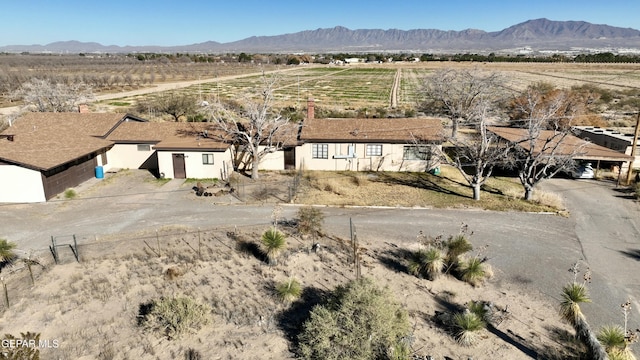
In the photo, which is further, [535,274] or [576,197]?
[576,197]

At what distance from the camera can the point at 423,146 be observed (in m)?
30.0

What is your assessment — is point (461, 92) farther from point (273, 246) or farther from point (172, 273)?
point (172, 273)

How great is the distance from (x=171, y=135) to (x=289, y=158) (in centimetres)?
881

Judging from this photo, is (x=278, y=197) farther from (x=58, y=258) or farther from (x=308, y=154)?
(x=58, y=258)

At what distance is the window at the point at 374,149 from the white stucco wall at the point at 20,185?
67.5ft

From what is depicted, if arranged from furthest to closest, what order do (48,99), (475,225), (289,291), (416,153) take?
(48,99) < (416,153) < (475,225) < (289,291)

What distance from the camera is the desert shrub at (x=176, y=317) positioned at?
497 inches

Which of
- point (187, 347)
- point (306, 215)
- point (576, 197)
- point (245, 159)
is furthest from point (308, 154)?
point (187, 347)

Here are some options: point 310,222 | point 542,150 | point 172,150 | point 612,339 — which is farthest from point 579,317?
point 172,150

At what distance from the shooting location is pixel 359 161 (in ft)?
101

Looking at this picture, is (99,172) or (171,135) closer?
(99,172)

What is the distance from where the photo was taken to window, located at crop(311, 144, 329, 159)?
101 ft

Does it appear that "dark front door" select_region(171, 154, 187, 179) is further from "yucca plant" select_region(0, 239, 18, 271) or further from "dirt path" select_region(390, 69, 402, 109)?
Answer: "dirt path" select_region(390, 69, 402, 109)

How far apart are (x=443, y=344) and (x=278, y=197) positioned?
1455 centimetres
